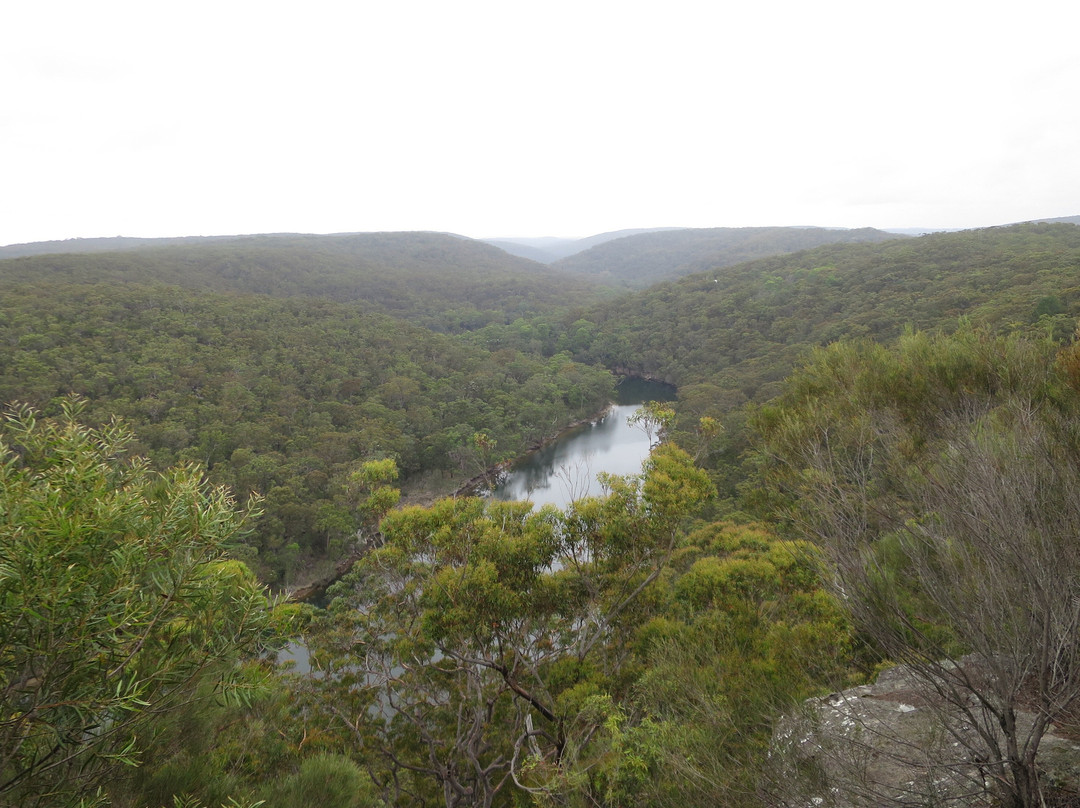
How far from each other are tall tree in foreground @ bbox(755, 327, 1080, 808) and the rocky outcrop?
46mm

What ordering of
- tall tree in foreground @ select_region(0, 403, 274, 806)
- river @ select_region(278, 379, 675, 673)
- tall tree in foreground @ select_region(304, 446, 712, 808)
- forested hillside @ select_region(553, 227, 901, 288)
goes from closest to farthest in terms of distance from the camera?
tall tree in foreground @ select_region(0, 403, 274, 806) < tall tree in foreground @ select_region(304, 446, 712, 808) < river @ select_region(278, 379, 675, 673) < forested hillside @ select_region(553, 227, 901, 288)

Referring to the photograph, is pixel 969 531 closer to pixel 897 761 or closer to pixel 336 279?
pixel 897 761

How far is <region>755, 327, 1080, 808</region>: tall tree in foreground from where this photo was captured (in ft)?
7.87

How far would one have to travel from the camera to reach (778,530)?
797 cm

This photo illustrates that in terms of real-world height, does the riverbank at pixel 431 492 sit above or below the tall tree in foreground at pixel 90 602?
below

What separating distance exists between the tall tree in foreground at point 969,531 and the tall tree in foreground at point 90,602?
3.59 metres

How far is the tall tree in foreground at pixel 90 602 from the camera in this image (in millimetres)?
1767

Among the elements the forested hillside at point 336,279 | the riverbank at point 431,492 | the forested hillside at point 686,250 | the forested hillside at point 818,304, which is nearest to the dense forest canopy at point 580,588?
the riverbank at point 431,492

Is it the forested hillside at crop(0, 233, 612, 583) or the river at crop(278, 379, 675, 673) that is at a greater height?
the forested hillside at crop(0, 233, 612, 583)

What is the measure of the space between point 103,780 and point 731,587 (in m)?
5.77

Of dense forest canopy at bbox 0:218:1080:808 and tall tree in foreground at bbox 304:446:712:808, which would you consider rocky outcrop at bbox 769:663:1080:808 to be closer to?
dense forest canopy at bbox 0:218:1080:808

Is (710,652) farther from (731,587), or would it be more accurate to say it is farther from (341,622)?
(341,622)

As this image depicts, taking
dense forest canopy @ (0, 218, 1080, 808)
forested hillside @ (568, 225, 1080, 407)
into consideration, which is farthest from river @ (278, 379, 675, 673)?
dense forest canopy @ (0, 218, 1080, 808)

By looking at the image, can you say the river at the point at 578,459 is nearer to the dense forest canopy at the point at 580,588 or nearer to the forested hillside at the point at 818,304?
the forested hillside at the point at 818,304
